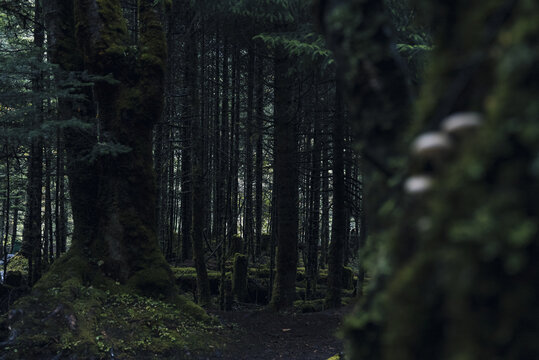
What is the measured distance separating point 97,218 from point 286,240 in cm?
482

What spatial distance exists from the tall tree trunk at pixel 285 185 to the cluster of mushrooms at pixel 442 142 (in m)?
9.96

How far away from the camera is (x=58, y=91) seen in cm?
721

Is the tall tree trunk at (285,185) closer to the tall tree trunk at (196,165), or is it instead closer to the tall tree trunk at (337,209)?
the tall tree trunk at (337,209)

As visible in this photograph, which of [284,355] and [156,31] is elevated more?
[156,31]

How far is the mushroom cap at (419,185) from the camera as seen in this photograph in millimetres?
1113

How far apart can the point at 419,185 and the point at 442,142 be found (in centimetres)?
13

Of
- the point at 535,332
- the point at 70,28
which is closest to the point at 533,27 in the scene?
the point at 535,332

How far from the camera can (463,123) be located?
1.04 m

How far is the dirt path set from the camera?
787 centimetres

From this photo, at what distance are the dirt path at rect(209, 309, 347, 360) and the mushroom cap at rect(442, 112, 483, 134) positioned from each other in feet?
23.4

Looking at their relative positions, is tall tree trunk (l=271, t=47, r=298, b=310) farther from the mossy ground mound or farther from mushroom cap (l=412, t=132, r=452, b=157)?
mushroom cap (l=412, t=132, r=452, b=157)

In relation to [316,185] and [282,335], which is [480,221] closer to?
[282,335]

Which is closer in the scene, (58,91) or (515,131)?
(515,131)

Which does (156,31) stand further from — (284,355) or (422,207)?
(422,207)
